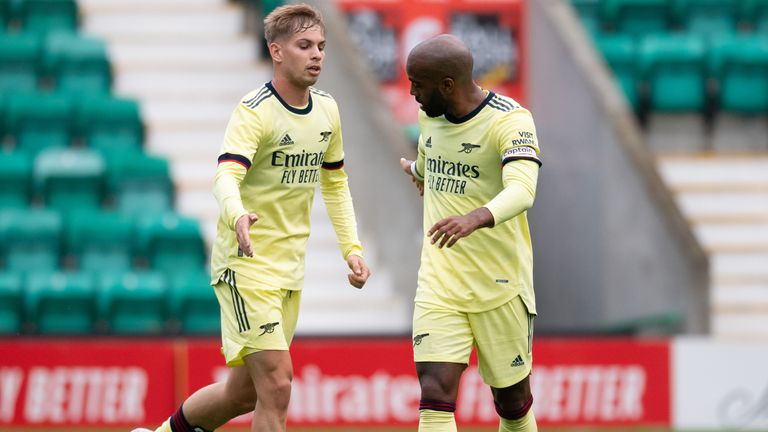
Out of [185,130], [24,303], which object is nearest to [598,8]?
[185,130]

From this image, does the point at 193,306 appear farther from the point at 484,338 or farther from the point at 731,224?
the point at 484,338

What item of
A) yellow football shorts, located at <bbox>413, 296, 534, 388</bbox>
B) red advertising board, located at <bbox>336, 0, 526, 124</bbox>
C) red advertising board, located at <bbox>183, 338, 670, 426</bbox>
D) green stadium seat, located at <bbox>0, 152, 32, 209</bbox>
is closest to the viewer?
yellow football shorts, located at <bbox>413, 296, 534, 388</bbox>

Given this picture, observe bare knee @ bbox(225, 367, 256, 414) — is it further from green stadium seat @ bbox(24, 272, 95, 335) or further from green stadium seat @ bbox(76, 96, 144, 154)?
green stadium seat @ bbox(76, 96, 144, 154)

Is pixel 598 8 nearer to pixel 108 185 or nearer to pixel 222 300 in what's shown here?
pixel 108 185

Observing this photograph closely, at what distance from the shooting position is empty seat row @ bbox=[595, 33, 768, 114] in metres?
15.1

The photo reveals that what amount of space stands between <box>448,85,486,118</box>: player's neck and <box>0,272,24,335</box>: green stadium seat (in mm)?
6740

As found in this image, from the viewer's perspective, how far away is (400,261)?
1301 centimetres

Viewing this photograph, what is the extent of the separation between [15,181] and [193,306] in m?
2.36

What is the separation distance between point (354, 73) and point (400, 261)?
5.92ft

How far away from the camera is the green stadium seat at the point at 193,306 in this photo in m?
12.3

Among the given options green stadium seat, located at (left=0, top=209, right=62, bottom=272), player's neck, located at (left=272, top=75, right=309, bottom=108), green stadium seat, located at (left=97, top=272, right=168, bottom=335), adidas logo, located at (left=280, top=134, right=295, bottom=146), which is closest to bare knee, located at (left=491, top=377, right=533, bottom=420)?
adidas logo, located at (left=280, top=134, right=295, bottom=146)

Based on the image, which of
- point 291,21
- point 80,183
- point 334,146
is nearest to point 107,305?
point 80,183

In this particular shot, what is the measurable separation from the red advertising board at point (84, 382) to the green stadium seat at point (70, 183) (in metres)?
2.45

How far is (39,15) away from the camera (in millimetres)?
15320
